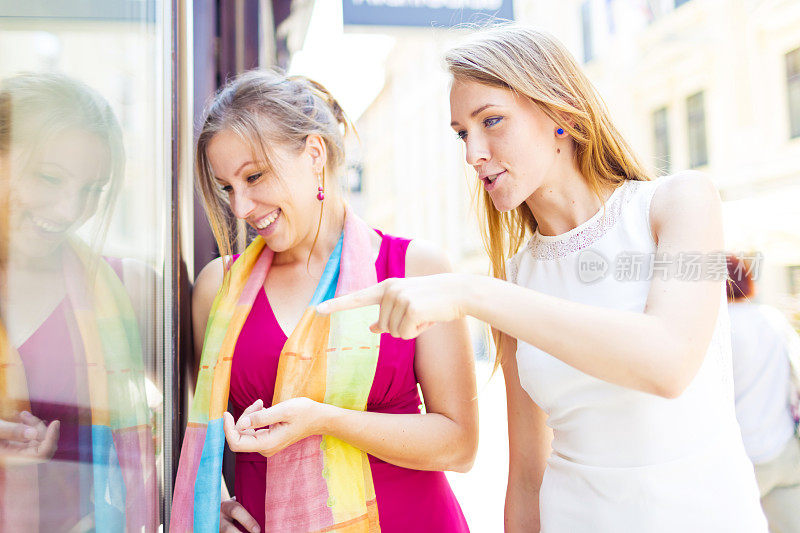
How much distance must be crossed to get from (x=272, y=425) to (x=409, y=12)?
7.12ft

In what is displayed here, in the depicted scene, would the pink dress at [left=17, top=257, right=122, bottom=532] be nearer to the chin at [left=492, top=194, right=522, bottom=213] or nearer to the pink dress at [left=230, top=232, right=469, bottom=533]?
the pink dress at [left=230, top=232, right=469, bottom=533]

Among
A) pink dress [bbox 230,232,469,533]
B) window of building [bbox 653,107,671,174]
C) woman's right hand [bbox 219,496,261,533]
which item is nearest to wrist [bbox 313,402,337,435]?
pink dress [bbox 230,232,469,533]

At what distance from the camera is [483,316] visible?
3.33 ft

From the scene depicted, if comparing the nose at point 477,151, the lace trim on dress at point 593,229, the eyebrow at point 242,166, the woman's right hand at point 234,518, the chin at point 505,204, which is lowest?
the woman's right hand at point 234,518

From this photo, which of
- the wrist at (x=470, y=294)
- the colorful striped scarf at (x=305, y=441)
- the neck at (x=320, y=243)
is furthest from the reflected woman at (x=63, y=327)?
the wrist at (x=470, y=294)

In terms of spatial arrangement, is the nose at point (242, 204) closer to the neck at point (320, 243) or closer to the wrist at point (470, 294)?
the neck at point (320, 243)

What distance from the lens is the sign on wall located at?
292 cm

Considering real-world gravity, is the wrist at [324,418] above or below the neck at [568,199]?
below

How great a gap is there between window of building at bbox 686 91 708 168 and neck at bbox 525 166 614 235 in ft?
30.4

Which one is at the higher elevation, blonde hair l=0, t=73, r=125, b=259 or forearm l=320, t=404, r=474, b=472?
blonde hair l=0, t=73, r=125, b=259

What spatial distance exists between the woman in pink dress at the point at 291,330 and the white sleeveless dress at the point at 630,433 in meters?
0.29

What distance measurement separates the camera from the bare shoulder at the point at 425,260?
5.48 feet

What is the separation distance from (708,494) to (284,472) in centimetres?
90

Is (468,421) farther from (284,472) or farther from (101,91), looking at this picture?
(101,91)
